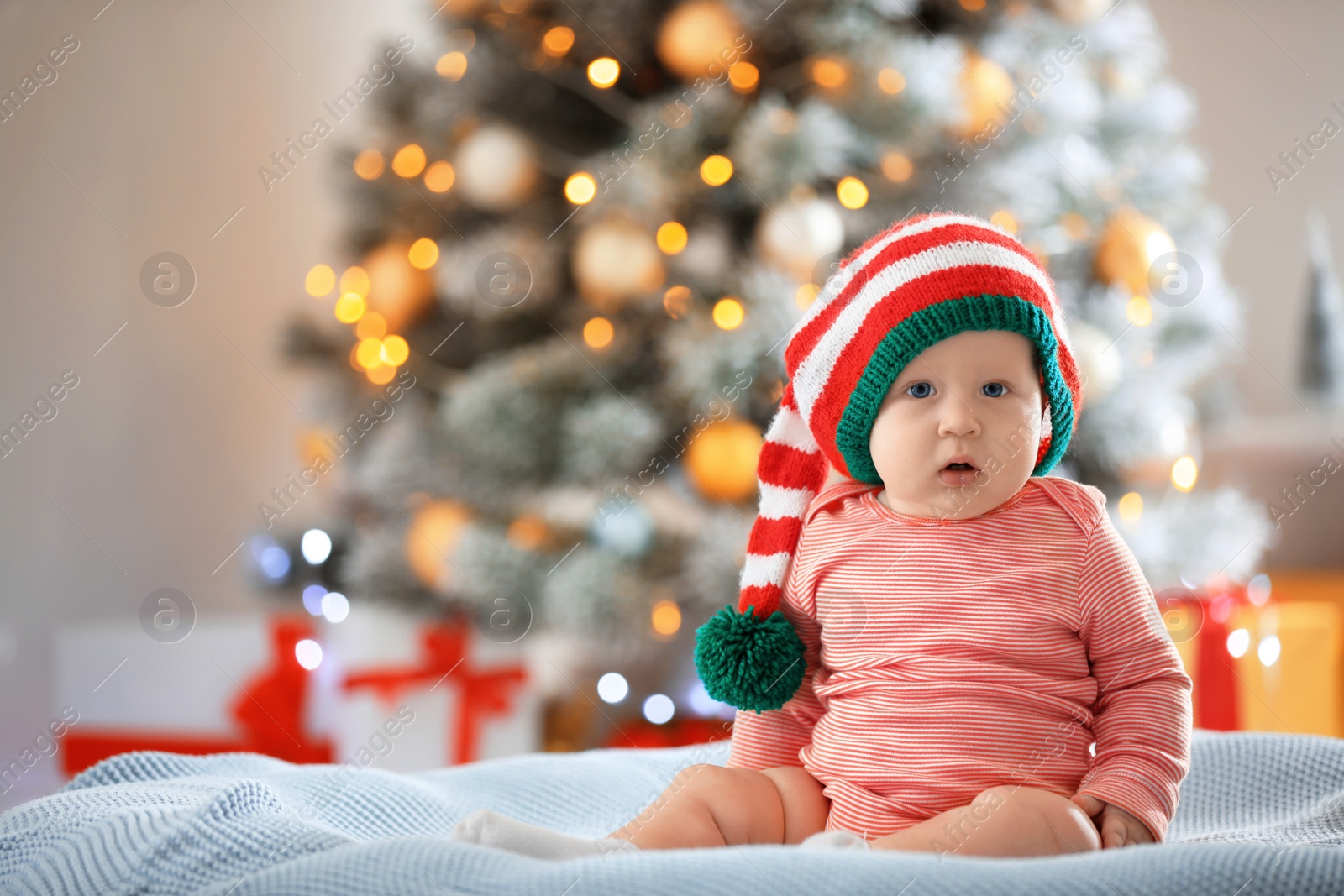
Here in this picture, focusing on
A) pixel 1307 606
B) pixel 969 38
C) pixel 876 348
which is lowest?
pixel 876 348

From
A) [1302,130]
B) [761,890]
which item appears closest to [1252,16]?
[1302,130]

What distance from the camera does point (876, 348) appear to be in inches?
31.3

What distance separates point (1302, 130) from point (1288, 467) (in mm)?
870

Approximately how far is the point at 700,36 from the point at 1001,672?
1040mm

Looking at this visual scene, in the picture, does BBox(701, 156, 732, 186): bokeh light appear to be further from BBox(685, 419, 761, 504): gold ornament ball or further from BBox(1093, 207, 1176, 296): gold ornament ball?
BBox(1093, 207, 1176, 296): gold ornament ball

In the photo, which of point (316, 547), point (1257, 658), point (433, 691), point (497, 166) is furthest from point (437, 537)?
point (1257, 658)

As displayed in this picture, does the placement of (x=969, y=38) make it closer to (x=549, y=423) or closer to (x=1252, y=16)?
(x=549, y=423)

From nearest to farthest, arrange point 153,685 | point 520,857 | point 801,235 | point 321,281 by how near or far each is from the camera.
A: point 520,857, point 801,235, point 321,281, point 153,685

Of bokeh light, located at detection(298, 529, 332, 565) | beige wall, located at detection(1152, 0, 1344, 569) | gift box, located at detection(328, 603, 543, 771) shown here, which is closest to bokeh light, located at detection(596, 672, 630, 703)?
gift box, located at detection(328, 603, 543, 771)

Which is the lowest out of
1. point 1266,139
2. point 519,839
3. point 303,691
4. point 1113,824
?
point 303,691

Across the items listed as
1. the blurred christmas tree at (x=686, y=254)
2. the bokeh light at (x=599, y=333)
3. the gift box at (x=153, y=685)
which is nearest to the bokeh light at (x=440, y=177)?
the blurred christmas tree at (x=686, y=254)

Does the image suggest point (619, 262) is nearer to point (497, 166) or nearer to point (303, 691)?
point (497, 166)

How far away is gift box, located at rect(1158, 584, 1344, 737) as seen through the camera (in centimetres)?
173

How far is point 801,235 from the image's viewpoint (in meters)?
1.43
